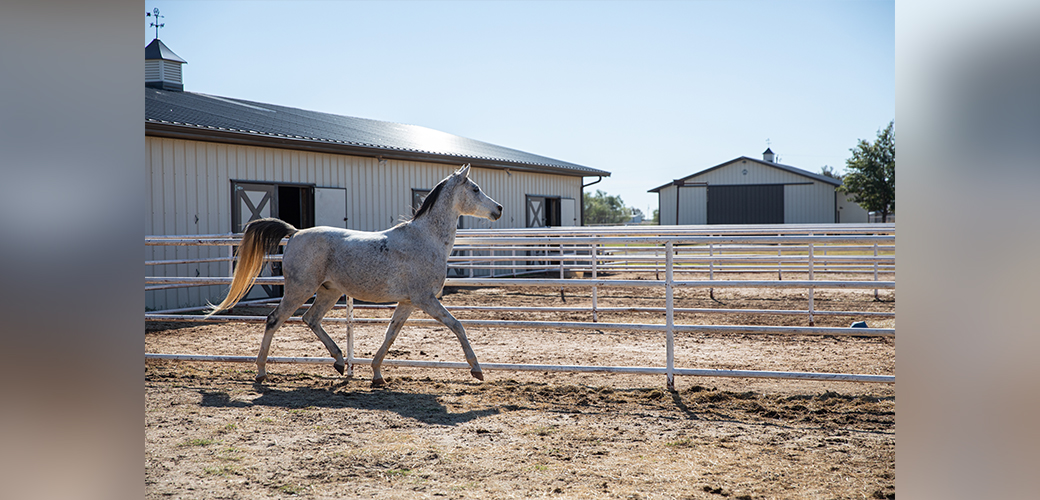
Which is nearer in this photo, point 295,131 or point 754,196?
point 295,131

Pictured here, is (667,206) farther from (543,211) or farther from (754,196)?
(543,211)

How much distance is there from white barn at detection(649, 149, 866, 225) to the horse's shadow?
28147 millimetres

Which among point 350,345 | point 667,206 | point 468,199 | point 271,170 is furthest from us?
point 667,206

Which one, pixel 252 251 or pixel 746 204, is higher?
pixel 746 204

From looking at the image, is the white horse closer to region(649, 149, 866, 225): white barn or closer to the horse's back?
the horse's back

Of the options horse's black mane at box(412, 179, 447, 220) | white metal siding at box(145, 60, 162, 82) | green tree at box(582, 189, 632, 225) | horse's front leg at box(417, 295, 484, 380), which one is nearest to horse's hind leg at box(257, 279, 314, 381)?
horse's front leg at box(417, 295, 484, 380)

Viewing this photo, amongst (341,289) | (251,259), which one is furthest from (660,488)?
(251,259)

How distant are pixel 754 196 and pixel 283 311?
30.1 m

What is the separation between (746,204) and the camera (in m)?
32.4

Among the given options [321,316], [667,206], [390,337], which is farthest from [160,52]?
[667,206]

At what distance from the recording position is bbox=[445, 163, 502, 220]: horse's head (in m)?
5.21
